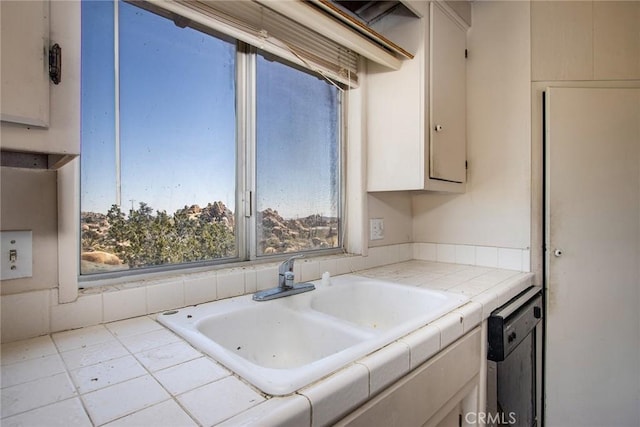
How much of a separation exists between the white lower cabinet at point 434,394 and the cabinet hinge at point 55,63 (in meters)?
0.90

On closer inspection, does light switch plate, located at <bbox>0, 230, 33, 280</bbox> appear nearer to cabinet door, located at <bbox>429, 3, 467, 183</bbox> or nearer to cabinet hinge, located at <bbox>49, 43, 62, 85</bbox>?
cabinet hinge, located at <bbox>49, 43, 62, 85</bbox>

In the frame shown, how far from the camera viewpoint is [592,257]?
1.60 m

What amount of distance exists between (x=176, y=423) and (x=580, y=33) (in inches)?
91.0

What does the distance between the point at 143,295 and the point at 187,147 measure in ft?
1.77

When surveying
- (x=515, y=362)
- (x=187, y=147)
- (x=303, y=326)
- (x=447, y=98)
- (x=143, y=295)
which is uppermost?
(x=447, y=98)

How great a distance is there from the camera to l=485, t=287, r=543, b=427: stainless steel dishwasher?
3.75 feet

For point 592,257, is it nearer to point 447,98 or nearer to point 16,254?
point 447,98

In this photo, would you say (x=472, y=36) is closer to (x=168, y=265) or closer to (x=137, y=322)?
(x=168, y=265)

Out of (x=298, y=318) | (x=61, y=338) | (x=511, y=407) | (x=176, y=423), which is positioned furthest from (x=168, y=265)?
(x=511, y=407)

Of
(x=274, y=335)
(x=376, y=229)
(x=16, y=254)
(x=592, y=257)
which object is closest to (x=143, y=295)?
(x=16, y=254)

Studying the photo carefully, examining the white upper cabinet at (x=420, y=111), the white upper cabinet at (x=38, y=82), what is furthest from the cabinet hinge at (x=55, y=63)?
the white upper cabinet at (x=420, y=111)

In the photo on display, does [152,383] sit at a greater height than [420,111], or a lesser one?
lesser

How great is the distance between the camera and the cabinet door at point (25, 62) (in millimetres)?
589

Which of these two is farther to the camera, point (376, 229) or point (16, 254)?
point (376, 229)
